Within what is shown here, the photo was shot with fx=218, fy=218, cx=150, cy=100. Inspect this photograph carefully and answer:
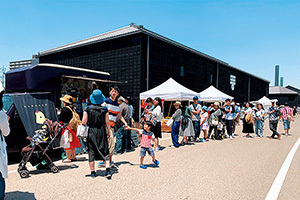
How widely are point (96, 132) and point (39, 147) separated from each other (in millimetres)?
1448

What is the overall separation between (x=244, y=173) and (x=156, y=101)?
3508 mm

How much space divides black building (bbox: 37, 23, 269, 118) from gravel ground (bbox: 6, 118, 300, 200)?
1222 cm

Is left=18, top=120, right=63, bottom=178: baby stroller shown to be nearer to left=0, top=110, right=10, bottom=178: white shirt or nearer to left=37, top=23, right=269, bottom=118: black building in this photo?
left=0, top=110, right=10, bottom=178: white shirt

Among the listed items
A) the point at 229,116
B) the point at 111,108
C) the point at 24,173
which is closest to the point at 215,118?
the point at 229,116

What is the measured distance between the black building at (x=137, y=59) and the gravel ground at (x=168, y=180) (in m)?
12.2

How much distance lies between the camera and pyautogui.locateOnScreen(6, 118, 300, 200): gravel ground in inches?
152

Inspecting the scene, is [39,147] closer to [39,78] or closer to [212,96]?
[39,78]

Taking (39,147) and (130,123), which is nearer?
(39,147)

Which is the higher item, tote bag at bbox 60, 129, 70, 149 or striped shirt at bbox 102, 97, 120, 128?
striped shirt at bbox 102, 97, 120, 128

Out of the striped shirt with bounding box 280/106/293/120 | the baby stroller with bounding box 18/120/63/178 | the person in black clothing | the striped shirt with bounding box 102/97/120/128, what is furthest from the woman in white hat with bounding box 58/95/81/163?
the striped shirt with bounding box 280/106/293/120

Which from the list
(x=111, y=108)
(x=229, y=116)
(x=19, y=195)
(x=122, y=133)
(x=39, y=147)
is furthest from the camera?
(x=229, y=116)

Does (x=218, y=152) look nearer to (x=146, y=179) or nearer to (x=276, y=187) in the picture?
(x=276, y=187)

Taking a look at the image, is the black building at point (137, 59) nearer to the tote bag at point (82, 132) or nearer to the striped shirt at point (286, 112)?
the striped shirt at point (286, 112)

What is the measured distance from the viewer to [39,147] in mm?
5020
